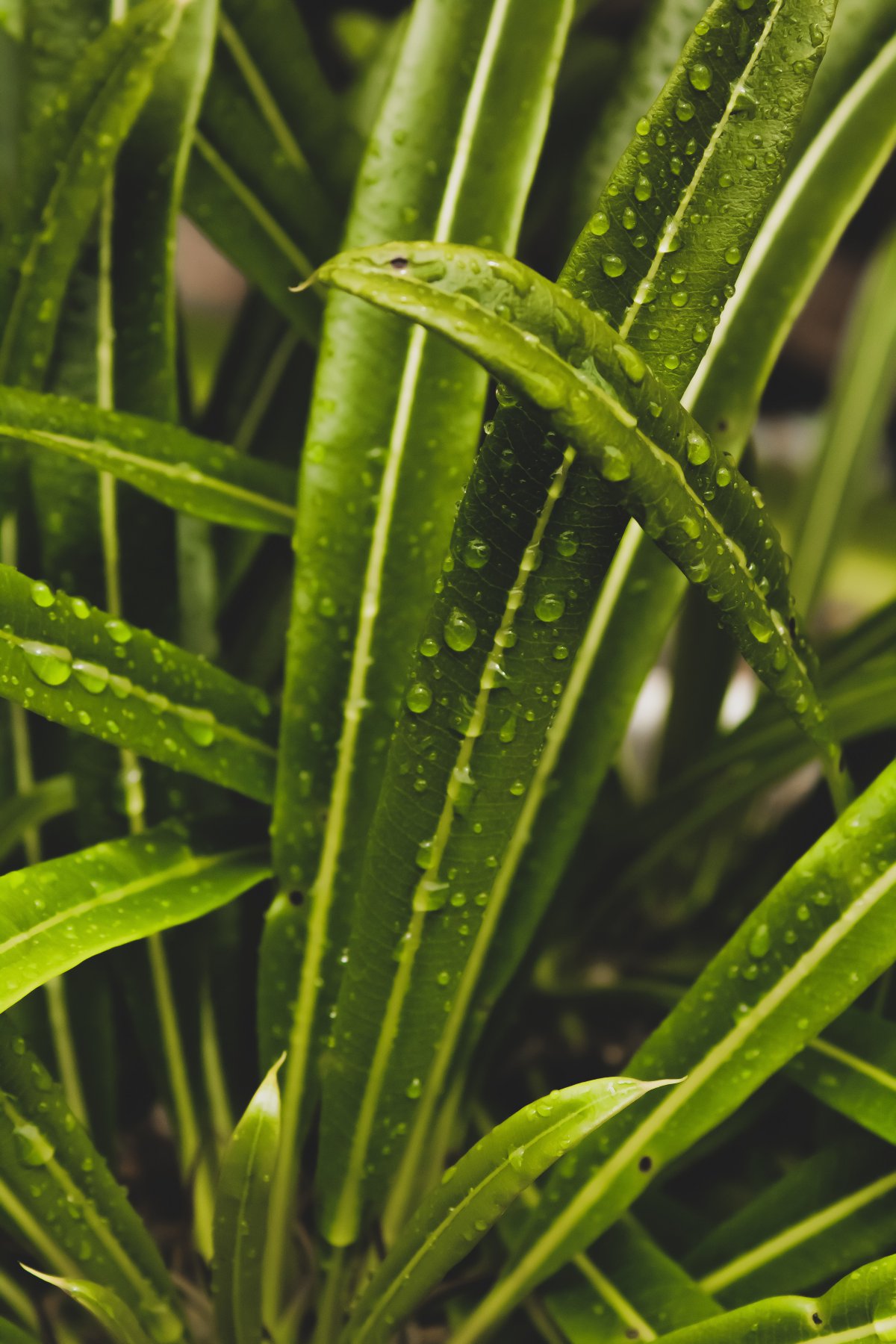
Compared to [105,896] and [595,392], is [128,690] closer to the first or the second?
[105,896]

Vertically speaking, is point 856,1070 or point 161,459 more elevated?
point 161,459

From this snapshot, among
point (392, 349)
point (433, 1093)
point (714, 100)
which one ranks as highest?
point (392, 349)

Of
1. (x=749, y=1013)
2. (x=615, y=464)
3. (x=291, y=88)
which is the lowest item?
(x=749, y=1013)

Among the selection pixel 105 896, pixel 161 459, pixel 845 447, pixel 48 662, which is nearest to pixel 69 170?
pixel 161 459

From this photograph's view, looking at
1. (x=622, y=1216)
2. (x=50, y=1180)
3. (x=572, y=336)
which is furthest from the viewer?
(x=622, y=1216)

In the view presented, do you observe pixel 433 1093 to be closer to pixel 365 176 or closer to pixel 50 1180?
pixel 50 1180

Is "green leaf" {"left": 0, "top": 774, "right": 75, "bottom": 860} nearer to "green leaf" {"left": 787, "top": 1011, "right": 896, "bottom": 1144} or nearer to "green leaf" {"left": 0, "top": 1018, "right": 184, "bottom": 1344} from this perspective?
"green leaf" {"left": 0, "top": 1018, "right": 184, "bottom": 1344}

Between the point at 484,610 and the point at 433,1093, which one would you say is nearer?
the point at 484,610

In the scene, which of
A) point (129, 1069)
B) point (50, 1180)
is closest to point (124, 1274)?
point (50, 1180)
